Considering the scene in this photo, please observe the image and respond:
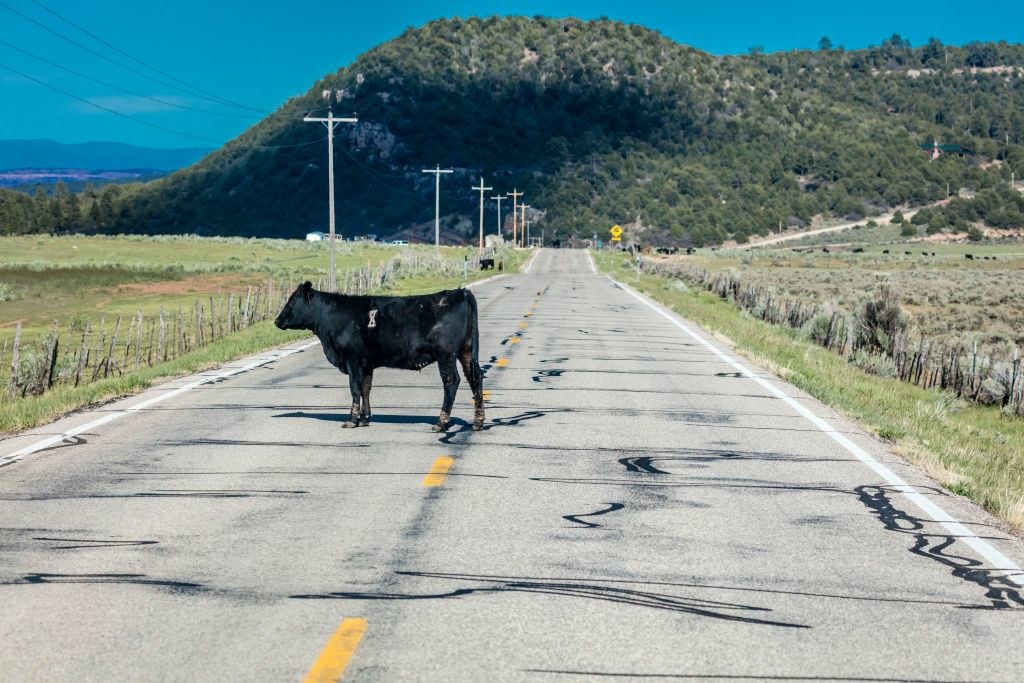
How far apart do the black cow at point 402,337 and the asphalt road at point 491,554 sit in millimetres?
524

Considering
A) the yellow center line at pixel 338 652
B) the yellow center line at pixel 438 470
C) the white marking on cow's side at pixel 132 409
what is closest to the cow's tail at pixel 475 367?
the yellow center line at pixel 438 470

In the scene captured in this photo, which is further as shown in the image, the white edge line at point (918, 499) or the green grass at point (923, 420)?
the green grass at point (923, 420)

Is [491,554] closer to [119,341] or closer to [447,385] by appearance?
[447,385]

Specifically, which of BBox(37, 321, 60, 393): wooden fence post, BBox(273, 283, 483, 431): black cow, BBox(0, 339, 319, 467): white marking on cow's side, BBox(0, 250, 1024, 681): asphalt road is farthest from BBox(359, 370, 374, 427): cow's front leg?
BBox(37, 321, 60, 393): wooden fence post

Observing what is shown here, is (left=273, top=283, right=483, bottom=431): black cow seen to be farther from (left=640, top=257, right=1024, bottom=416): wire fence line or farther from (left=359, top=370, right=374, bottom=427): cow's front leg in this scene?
(left=640, top=257, right=1024, bottom=416): wire fence line

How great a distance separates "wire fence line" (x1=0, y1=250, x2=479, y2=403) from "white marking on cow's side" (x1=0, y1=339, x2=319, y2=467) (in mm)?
2616

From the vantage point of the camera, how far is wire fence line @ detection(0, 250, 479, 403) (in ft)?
64.1

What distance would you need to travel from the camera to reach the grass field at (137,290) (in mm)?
19234

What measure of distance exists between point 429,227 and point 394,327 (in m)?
164

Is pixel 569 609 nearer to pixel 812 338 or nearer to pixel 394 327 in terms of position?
pixel 394 327

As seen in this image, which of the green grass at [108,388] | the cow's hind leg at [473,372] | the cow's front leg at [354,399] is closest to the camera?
the cow's hind leg at [473,372]

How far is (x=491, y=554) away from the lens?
746cm

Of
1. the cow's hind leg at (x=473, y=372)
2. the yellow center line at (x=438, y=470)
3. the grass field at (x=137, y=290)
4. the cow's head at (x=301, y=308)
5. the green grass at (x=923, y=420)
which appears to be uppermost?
the cow's head at (x=301, y=308)

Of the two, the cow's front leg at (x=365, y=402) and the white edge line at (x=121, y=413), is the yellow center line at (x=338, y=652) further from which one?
the cow's front leg at (x=365, y=402)
